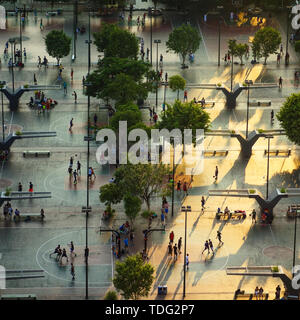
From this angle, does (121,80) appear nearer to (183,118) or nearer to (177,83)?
(177,83)

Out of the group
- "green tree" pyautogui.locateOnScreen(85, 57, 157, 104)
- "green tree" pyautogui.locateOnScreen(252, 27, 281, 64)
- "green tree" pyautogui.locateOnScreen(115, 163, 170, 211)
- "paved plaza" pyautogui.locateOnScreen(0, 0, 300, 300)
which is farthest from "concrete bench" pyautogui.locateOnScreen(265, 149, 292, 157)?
"green tree" pyautogui.locateOnScreen(252, 27, 281, 64)

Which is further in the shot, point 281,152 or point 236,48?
point 236,48

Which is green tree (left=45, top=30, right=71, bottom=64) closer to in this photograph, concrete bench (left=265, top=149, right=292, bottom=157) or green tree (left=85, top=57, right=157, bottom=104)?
green tree (left=85, top=57, right=157, bottom=104)

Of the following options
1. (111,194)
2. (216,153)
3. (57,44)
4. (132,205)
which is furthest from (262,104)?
(132,205)

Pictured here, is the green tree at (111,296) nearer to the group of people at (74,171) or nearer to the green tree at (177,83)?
the group of people at (74,171)
